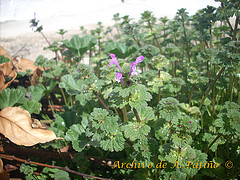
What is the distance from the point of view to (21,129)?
184 cm

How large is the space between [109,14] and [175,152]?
7.03 m

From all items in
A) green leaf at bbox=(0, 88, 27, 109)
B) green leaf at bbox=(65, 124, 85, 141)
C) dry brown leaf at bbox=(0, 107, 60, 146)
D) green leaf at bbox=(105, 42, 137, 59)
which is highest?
green leaf at bbox=(105, 42, 137, 59)

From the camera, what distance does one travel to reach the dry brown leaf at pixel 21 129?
1.80 m

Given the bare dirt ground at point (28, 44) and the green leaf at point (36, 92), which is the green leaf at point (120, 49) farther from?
the bare dirt ground at point (28, 44)

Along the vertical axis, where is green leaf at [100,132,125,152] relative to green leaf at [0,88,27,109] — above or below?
below

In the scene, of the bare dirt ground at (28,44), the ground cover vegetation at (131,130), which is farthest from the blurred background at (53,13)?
the ground cover vegetation at (131,130)

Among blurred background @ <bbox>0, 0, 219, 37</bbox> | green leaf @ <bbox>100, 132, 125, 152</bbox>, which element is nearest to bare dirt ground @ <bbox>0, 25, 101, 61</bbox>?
blurred background @ <bbox>0, 0, 219, 37</bbox>

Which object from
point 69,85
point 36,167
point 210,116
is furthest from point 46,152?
point 210,116

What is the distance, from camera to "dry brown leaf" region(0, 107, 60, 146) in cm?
180

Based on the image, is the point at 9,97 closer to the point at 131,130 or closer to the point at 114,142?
the point at 114,142

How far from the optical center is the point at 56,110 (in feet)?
9.87

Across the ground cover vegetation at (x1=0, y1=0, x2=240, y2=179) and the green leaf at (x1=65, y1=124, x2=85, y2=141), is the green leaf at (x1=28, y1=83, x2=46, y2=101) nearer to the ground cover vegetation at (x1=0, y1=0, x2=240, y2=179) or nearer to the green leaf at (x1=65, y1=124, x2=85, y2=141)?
the ground cover vegetation at (x1=0, y1=0, x2=240, y2=179)

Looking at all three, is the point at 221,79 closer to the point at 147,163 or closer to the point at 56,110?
the point at 147,163

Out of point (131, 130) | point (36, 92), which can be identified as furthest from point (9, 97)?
point (131, 130)
